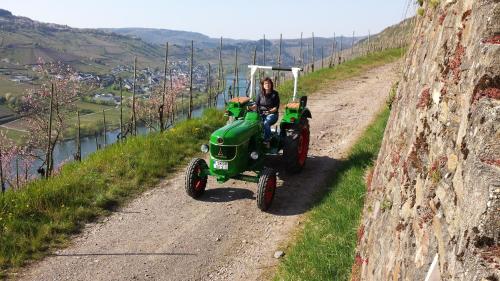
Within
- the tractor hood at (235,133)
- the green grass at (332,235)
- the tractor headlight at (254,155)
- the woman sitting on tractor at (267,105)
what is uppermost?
the woman sitting on tractor at (267,105)

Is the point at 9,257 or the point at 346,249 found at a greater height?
the point at 346,249

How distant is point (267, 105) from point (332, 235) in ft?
11.7

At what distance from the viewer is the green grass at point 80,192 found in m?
6.28

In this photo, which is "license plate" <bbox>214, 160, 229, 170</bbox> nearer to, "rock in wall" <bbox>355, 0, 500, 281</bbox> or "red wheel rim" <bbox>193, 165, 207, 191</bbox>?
"red wheel rim" <bbox>193, 165, 207, 191</bbox>

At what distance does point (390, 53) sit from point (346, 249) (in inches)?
1088

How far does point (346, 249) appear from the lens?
5.55 meters

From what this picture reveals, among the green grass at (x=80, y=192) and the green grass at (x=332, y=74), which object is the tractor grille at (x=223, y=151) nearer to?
the green grass at (x=80, y=192)

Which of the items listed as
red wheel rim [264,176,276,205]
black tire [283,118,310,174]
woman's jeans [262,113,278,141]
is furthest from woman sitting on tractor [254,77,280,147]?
red wheel rim [264,176,276,205]

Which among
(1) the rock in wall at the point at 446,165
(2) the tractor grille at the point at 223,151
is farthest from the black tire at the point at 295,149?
(1) the rock in wall at the point at 446,165

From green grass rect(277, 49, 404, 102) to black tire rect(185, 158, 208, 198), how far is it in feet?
30.0

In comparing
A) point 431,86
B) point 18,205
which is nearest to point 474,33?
point 431,86

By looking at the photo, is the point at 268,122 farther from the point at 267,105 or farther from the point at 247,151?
the point at 247,151

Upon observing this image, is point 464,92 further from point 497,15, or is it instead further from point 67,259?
point 67,259

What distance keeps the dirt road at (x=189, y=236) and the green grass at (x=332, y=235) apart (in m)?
0.36
